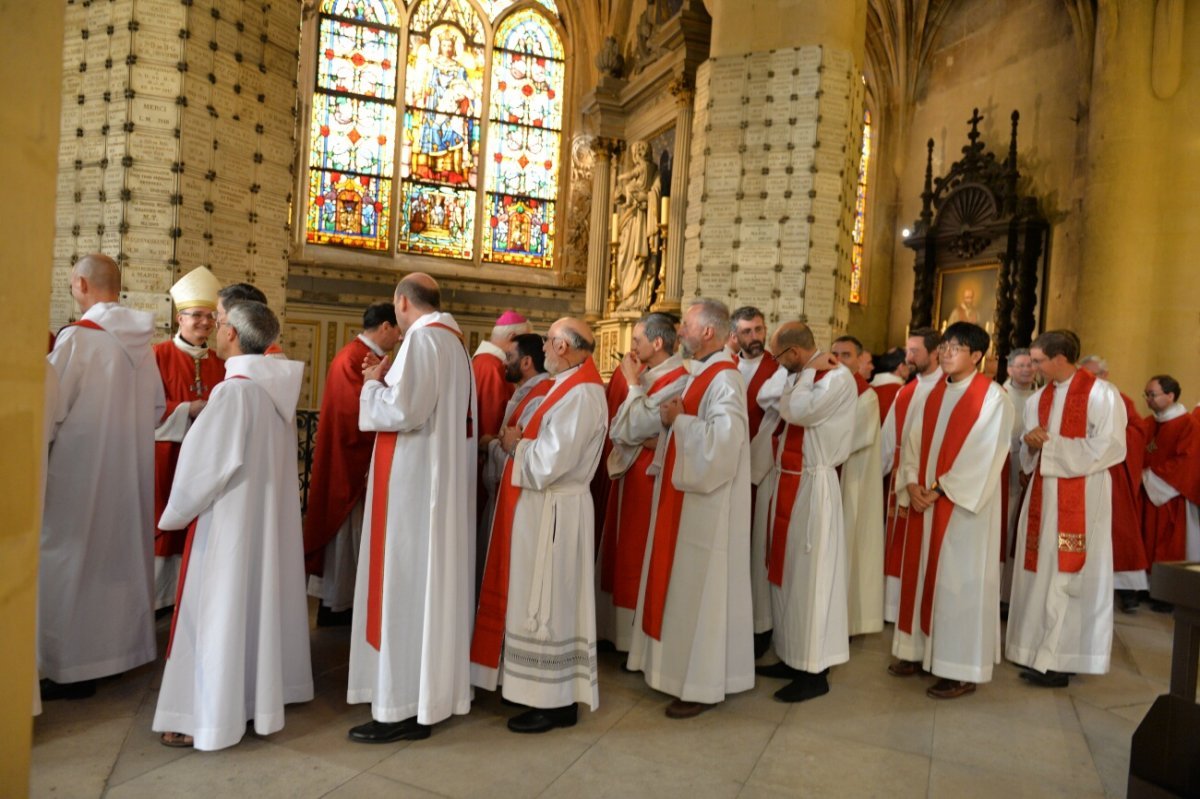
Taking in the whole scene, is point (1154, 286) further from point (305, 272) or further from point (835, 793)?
point (305, 272)

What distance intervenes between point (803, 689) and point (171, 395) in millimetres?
3629

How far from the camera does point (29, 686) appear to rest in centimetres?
131

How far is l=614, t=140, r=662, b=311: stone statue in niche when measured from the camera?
1202cm

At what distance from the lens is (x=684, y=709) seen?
13.0 ft

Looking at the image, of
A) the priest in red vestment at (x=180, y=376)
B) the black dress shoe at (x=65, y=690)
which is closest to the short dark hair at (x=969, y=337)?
the priest in red vestment at (x=180, y=376)

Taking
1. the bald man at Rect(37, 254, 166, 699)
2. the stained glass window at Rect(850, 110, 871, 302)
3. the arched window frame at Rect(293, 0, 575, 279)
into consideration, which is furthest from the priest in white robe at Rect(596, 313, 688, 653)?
the stained glass window at Rect(850, 110, 871, 302)

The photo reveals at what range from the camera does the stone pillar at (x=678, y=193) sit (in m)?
11.0

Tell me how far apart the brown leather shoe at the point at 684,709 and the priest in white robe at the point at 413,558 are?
94 centimetres

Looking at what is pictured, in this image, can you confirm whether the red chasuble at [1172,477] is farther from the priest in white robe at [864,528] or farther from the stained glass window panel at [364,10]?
the stained glass window panel at [364,10]

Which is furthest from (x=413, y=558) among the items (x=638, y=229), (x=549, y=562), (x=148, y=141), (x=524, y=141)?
(x=524, y=141)

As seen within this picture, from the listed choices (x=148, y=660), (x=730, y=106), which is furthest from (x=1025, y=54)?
(x=148, y=660)

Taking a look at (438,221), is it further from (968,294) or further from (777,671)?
(777,671)

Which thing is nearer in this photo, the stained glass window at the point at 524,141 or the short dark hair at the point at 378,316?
the short dark hair at the point at 378,316

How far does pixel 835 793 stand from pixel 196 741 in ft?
7.66
